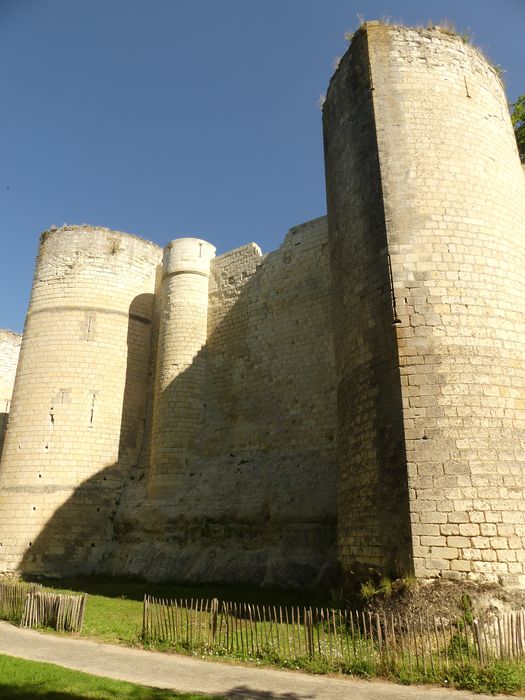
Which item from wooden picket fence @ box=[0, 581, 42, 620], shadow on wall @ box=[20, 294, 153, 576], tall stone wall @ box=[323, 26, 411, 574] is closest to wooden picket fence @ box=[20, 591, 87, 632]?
wooden picket fence @ box=[0, 581, 42, 620]

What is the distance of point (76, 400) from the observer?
1783 centimetres

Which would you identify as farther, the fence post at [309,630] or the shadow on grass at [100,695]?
the fence post at [309,630]

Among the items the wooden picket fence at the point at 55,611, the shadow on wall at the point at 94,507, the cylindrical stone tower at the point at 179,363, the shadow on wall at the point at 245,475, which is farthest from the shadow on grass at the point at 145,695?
the shadow on wall at the point at 94,507

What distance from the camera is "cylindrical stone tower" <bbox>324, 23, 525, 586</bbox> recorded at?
7.46 m

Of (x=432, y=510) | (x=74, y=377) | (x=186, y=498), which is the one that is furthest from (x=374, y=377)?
(x=74, y=377)

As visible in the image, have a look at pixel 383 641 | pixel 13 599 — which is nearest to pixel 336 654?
pixel 383 641

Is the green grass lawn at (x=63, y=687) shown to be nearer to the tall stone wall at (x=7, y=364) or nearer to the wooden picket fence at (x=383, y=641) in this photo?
the wooden picket fence at (x=383, y=641)

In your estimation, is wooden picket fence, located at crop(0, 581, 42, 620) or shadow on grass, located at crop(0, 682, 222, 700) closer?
shadow on grass, located at crop(0, 682, 222, 700)

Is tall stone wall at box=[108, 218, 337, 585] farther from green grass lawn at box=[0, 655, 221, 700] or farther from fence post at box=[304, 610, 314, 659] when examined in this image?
green grass lawn at box=[0, 655, 221, 700]

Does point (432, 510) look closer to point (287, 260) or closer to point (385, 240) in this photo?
point (385, 240)

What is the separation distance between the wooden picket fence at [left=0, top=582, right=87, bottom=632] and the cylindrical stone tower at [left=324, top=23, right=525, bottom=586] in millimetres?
4700

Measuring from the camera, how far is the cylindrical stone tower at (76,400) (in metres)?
16.3

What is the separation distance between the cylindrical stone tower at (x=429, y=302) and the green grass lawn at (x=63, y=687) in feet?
12.3

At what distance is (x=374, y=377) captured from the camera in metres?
8.94
